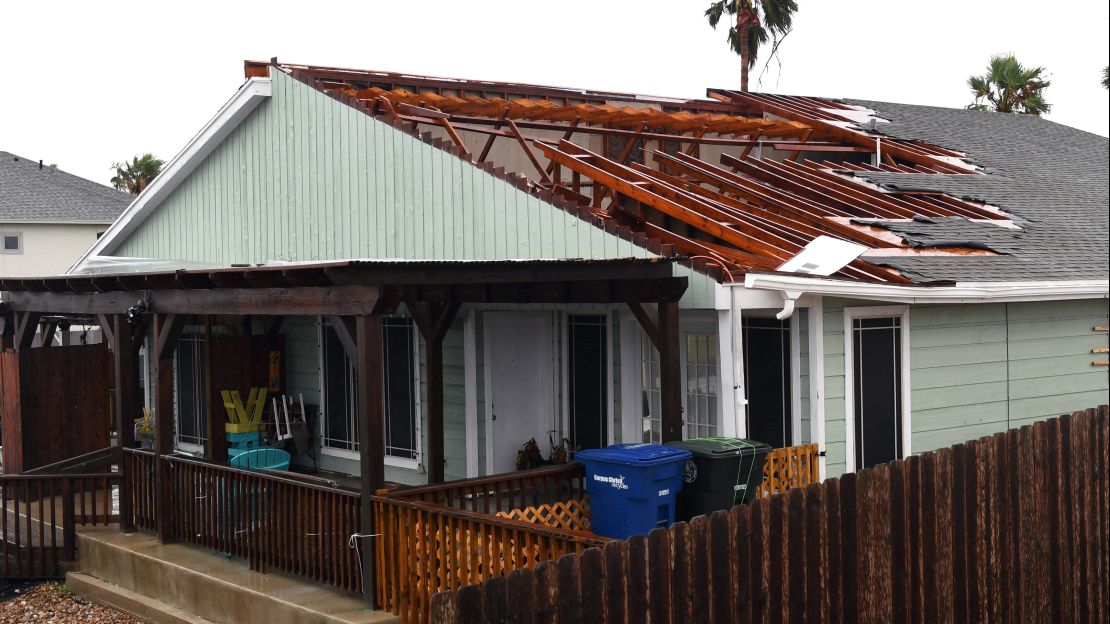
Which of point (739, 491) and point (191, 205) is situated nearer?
point (739, 491)

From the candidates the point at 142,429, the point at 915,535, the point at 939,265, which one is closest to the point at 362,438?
the point at 915,535

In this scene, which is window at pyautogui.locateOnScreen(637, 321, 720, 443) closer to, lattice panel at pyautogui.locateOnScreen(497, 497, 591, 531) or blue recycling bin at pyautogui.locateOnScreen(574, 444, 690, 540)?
lattice panel at pyautogui.locateOnScreen(497, 497, 591, 531)

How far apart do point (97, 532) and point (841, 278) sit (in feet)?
26.1

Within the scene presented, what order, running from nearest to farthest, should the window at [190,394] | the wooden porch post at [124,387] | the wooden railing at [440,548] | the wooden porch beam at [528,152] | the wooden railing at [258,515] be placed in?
the wooden railing at [440,548]
the wooden railing at [258,515]
the wooden porch post at [124,387]
the wooden porch beam at [528,152]
the window at [190,394]

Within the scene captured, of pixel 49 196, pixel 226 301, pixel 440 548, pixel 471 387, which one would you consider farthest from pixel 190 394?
pixel 49 196

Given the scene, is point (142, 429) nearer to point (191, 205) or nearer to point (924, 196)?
point (191, 205)

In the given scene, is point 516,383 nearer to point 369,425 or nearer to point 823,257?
point 823,257

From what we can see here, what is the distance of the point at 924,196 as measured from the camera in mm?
14516

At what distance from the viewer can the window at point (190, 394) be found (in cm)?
1741

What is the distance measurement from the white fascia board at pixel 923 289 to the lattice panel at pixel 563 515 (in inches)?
92.0

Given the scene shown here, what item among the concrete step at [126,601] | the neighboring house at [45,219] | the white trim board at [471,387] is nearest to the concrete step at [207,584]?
the concrete step at [126,601]

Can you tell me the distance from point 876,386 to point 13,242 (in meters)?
31.6

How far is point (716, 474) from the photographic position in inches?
346

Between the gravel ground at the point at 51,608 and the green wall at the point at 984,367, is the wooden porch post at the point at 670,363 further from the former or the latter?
the gravel ground at the point at 51,608
